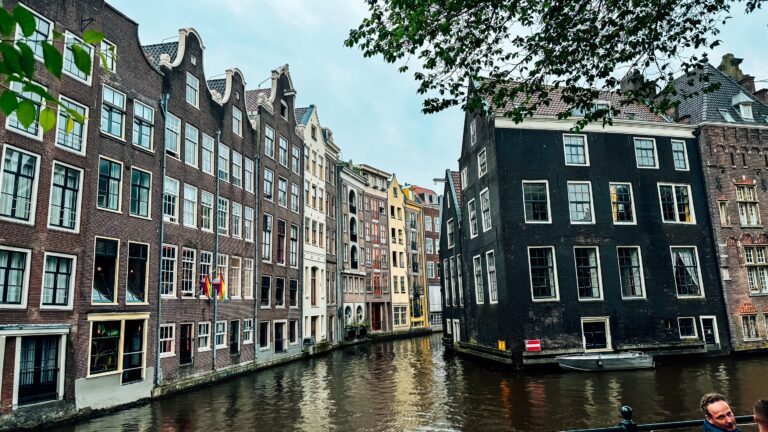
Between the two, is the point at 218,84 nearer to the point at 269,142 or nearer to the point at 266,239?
the point at 269,142

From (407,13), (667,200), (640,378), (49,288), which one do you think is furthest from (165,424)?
(667,200)

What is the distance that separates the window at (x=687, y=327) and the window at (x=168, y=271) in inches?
1080

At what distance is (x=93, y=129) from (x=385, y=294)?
4450 cm

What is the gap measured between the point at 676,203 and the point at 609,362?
1205 cm

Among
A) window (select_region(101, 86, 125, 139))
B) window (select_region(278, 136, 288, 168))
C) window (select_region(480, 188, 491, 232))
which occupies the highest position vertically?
window (select_region(278, 136, 288, 168))

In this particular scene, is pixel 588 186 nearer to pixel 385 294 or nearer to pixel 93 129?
pixel 93 129

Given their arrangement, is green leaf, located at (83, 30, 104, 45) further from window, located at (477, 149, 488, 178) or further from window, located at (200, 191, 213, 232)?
window, located at (477, 149, 488, 178)

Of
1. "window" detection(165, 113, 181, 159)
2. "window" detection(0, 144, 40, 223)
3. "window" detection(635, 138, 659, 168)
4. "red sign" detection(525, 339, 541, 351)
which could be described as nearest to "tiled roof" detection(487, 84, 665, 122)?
"window" detection(635, 138, 659, 168)

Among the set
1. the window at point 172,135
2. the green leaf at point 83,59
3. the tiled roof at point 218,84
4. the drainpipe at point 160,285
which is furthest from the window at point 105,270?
the green leaf at point 83,59

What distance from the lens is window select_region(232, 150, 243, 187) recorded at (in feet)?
101

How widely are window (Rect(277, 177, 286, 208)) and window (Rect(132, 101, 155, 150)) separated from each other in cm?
1385

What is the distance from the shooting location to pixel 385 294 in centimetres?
6088

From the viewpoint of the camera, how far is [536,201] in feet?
96.8

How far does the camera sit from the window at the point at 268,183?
1368 inches
